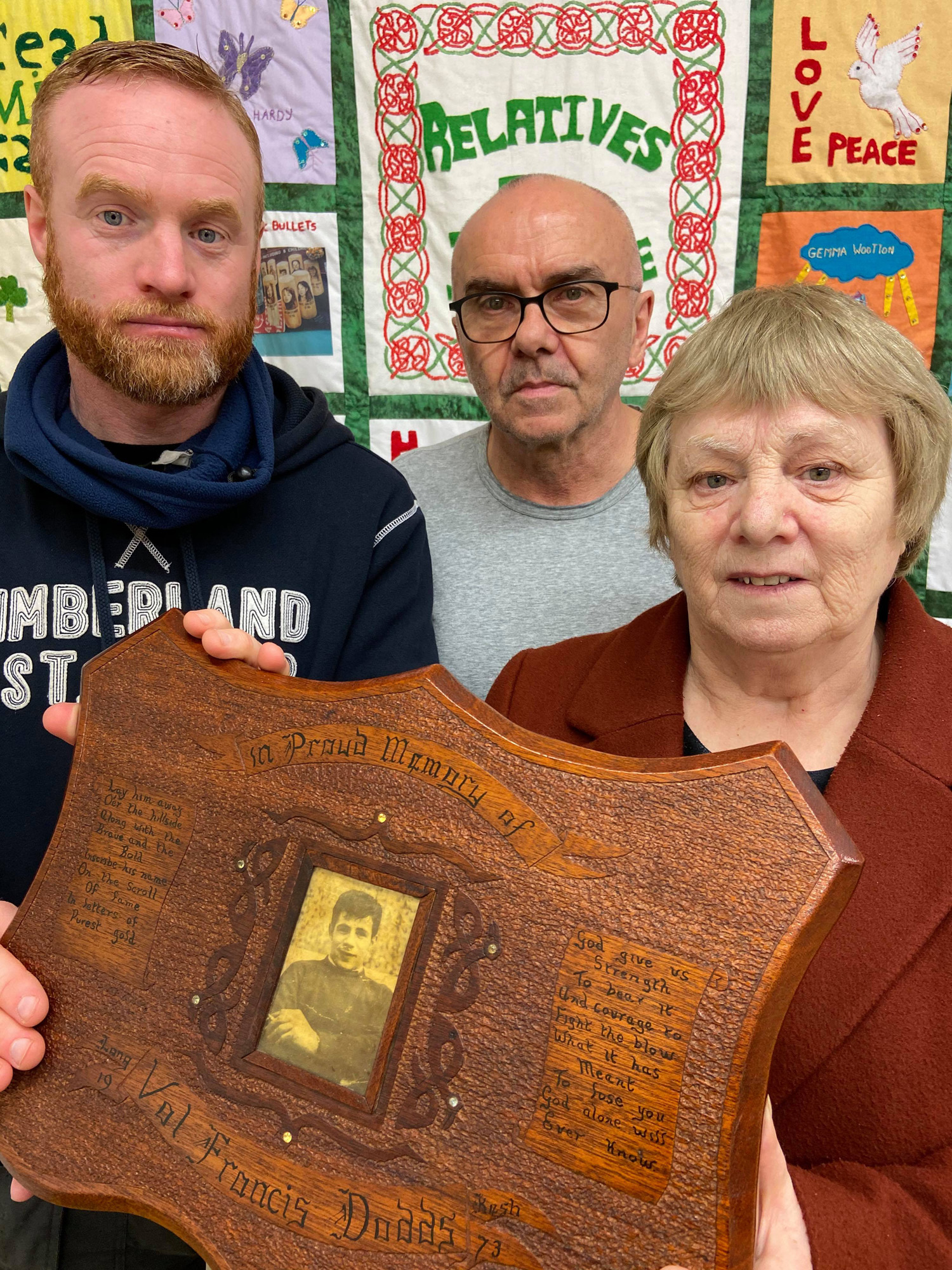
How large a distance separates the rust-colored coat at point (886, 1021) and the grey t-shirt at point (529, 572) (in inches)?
24.1

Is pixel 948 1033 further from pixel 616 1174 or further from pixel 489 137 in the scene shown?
pixel 489 137

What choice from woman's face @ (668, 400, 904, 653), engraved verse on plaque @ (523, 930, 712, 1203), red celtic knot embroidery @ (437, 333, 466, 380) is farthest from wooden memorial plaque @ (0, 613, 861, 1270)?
red celtic knot embroidery @ (437, 333, 466, 380)

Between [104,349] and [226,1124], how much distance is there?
97 cm

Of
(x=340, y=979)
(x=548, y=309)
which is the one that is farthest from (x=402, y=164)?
(x=340, y=979)

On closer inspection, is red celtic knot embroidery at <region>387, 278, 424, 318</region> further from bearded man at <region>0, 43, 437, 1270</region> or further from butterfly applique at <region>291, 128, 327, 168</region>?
bearded man at <region>0, 43, 437, 1270</region>

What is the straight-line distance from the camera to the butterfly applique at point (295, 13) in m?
2.18

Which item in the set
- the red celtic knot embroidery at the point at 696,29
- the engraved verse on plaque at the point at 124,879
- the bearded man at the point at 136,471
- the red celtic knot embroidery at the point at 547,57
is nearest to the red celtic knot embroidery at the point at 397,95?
the red celtic knot embroidery at the point at 547,57

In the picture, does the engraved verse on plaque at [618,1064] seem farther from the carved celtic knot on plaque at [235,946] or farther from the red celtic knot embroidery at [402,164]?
the red celtic knot embroidery at [402,164]

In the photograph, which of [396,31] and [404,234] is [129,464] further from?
[396,31]

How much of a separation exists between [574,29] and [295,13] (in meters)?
0.63

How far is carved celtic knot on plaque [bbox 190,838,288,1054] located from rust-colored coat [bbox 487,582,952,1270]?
0.50 m

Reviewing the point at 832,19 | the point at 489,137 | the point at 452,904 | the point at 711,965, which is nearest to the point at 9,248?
the point at 489,137

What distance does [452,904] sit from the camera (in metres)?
0.80

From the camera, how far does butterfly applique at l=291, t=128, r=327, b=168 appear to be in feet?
7.43
